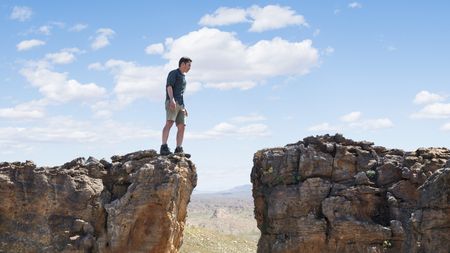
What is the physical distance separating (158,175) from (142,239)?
8.60ft

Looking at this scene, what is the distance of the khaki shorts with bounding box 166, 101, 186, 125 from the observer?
22.2 metres

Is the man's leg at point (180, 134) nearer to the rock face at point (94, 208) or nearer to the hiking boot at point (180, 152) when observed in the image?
the hiking boot at point (180, 152)

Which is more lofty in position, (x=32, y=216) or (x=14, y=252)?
(x=32, y=216)

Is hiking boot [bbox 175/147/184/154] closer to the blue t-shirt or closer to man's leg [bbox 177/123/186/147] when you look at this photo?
man's leg [bbox 177/123/186/147]

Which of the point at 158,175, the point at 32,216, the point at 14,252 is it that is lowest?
the point at 14,252

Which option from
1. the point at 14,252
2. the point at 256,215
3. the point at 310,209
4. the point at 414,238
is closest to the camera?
the point at 414,238

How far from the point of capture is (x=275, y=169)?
25438 millimetres

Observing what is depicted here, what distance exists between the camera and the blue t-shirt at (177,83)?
22219mm

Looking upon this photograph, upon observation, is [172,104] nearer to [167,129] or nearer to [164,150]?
[167,129]

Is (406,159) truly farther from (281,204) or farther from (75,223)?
(75,223)

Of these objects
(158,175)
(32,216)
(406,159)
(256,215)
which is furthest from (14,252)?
(406,159)

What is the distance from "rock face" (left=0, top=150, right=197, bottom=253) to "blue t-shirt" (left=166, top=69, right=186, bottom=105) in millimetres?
2439

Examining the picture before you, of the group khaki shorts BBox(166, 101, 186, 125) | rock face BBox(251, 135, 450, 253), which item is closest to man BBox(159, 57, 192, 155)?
khaki shorts BBox(166, 101, 186, 125)

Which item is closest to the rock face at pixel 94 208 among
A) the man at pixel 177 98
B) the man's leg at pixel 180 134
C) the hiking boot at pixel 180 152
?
the hiking boot at pixel 180 152
